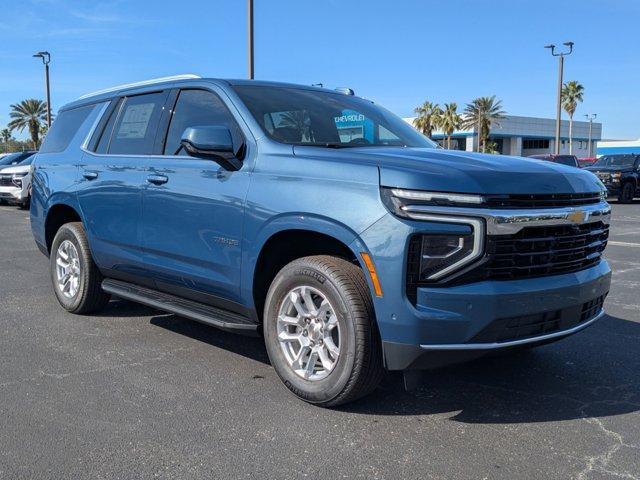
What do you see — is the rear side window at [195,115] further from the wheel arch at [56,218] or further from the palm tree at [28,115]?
the palm tree at [28,115]

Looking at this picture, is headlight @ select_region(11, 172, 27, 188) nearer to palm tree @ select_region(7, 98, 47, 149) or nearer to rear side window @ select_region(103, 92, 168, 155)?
rear side window @ select_region(103, 92, 168, 155)

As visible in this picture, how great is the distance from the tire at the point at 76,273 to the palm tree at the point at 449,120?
6394 cm

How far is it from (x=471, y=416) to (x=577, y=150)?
86.9 meters

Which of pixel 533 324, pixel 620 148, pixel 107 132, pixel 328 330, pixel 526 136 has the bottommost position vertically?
pixel 328 330

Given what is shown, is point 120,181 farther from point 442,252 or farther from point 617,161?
point 617,161

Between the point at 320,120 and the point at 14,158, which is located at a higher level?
the point at 320,120

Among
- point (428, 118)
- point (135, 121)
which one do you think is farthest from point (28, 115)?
point (135, 121)

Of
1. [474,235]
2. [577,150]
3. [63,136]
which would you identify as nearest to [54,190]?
[63,136]

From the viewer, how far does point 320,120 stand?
4512mm

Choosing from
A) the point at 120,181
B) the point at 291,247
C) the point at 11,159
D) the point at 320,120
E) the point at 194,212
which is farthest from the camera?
the point at 11,159

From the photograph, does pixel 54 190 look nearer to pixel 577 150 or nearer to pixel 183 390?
pixel 183 390

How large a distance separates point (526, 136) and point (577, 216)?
249ft

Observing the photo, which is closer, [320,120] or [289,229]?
[289,229]

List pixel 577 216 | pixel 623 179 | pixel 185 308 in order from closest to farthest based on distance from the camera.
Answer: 1. pixel 577 216
2. pixel 185 308
3. pixel 623 179
